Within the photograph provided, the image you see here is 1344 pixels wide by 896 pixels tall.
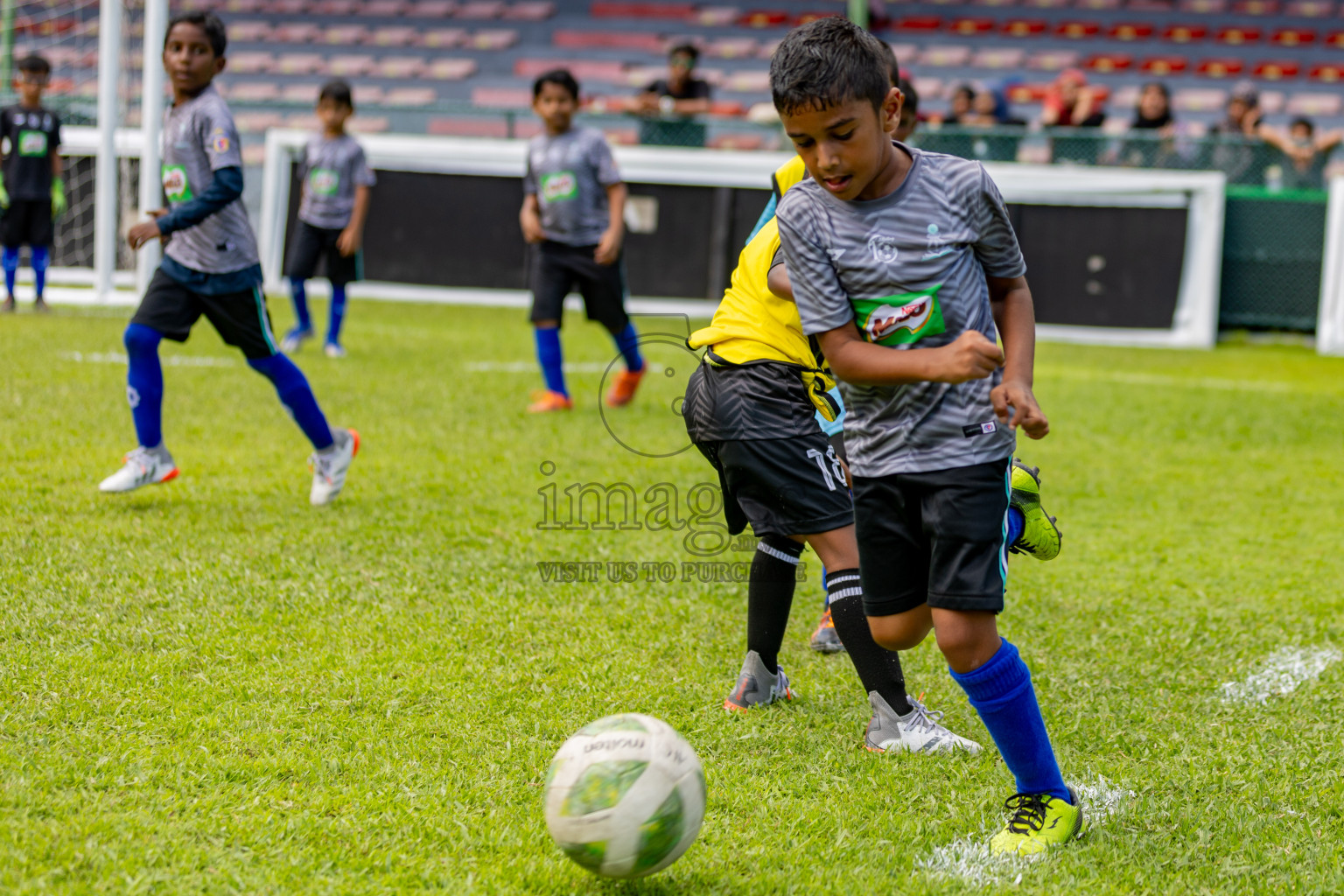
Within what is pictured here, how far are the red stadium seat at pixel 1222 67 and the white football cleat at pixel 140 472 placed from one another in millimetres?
19855

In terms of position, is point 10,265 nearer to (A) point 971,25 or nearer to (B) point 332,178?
(B) point 332,178

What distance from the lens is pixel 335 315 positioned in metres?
9.61

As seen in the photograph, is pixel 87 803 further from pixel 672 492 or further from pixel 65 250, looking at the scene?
pixel 65 250

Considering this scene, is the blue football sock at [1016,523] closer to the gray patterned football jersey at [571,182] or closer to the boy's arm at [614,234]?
the boy's arm at [614,234]

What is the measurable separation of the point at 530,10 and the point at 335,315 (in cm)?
1577

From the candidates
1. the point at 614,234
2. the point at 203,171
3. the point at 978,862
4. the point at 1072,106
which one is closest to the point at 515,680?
the point at 978,862

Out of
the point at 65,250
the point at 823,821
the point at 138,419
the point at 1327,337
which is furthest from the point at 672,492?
the point at 65,250

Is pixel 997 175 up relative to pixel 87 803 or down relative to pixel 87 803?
up

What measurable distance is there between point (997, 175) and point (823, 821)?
11288 mm

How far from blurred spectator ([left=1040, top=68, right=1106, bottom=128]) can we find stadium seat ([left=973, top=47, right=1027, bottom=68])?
252 inches

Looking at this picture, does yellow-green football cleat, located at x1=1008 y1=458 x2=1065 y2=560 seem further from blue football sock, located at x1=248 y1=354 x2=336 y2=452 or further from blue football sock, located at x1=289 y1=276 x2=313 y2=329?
blue football sock, located at x1=289 y1=276 x2=313 y2=329

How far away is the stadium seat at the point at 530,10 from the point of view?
23578 millimetres

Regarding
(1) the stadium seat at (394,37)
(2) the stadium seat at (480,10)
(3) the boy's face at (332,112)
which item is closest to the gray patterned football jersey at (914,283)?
(3) the boy's face at (332,112)

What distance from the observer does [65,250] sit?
1356 cm
